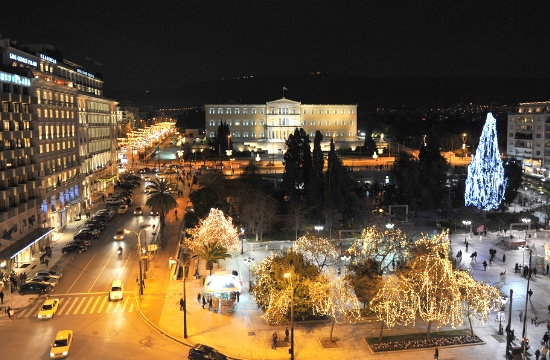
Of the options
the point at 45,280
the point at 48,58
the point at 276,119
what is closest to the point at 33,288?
the point at 45,280

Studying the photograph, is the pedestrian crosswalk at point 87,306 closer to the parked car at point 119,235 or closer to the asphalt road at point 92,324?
the asphalt road at point 92,324

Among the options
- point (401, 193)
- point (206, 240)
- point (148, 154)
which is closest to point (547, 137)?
point (401, 193)

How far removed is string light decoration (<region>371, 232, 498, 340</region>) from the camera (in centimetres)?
2573

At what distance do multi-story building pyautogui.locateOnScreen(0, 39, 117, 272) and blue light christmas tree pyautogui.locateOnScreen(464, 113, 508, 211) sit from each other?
4607 cm

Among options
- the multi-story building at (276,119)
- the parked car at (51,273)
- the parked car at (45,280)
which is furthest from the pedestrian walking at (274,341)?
the multi-story building at (276,119)

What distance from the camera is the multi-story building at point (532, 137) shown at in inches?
3452

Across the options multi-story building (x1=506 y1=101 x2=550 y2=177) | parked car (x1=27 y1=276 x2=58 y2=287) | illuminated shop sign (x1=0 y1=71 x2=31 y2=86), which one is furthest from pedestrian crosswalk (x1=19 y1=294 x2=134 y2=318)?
multi-story building (x1=506 y1=101 x2=550 y2=177)

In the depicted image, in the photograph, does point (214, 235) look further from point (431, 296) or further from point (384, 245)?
point (431, 296)

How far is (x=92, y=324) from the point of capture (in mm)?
28250

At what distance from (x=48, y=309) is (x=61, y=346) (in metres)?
5.98

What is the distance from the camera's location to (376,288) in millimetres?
27250

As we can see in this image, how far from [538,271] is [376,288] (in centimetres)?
1795

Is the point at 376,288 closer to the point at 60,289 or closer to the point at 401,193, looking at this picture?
the point at 60,289

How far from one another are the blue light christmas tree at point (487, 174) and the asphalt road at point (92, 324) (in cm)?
3973
